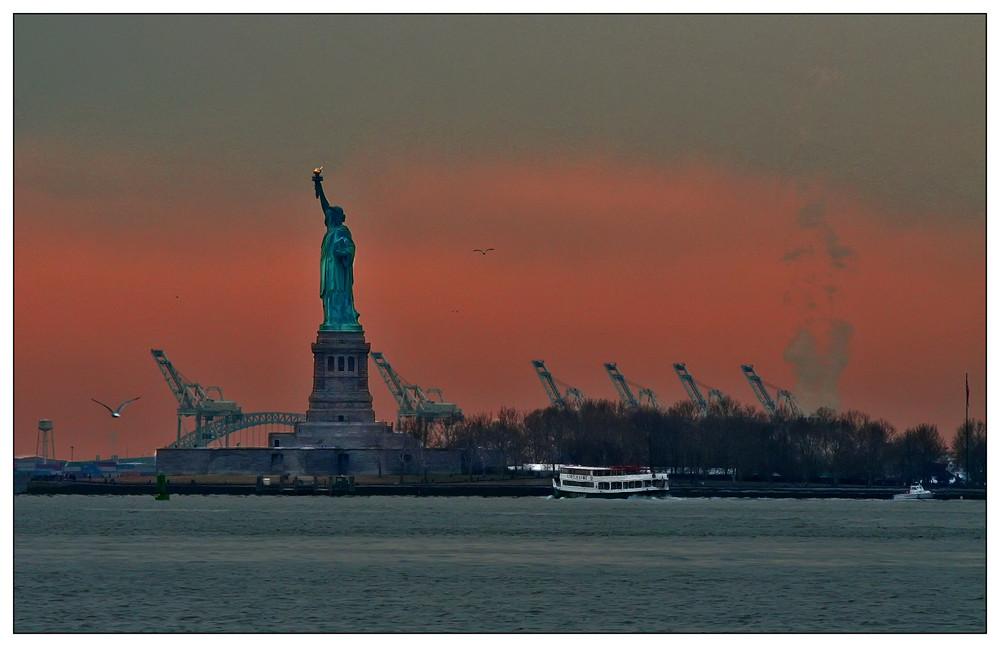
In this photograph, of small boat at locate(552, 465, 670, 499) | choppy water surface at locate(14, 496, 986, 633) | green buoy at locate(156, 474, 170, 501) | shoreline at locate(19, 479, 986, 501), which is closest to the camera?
choppy water surface at locate(14, 496, 986, 633)

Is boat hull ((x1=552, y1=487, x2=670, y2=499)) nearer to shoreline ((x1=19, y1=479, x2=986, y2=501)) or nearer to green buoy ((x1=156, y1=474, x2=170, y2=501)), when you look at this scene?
shoreline ((x1=19, y1=479, x2=986, y2=501))

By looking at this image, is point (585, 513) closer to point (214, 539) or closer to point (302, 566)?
point (214, 539)

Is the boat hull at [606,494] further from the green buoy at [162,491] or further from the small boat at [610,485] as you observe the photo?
the green buoy at [162,491]

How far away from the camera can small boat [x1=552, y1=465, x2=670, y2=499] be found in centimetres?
18600

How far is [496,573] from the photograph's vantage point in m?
83.9

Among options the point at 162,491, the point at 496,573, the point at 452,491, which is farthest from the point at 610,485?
the point at 496,573

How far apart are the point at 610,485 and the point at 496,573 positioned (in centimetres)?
10722

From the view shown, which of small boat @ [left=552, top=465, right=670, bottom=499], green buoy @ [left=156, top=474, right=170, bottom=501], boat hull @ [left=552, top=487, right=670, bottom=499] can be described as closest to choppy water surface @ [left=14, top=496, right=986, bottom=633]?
green buoy @ [left=156, top=474, right=170, bottom=501]

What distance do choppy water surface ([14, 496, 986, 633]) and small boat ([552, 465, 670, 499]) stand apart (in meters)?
45.1

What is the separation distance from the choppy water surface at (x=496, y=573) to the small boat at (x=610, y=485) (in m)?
45.1

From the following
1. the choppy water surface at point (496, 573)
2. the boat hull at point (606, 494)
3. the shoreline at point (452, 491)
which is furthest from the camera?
the shoreline at point (452, 491)

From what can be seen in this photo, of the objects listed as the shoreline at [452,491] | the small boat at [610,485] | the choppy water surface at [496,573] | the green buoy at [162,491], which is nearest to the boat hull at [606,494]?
the small boat at [610,485]

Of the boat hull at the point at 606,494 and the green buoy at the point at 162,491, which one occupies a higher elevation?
the green buoy at the point at 162,491

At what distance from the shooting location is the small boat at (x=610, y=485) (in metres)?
186
